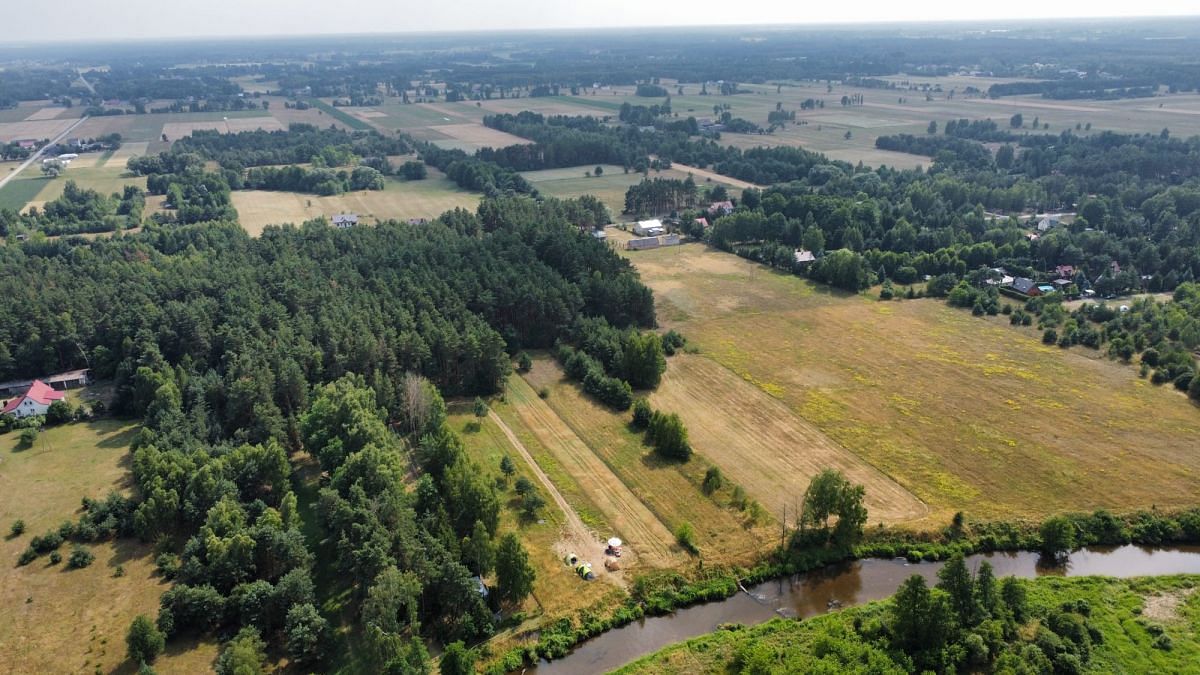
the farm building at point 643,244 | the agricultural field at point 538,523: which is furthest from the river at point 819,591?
the farm building at point 643,244

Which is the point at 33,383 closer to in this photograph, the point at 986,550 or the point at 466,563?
the point at 466,563

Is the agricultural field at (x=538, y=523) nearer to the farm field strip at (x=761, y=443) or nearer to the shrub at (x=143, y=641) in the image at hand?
the farm field strip at (x=761, y=443)

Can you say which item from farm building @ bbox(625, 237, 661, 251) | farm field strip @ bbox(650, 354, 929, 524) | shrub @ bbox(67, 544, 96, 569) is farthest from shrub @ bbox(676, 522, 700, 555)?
farm building @ bbox(625, 237, 661, 251)

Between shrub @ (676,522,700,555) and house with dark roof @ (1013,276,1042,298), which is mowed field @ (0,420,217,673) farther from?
house with dark roof @ (1013,276,1042,298)

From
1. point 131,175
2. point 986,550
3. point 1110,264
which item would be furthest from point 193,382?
point 131,175

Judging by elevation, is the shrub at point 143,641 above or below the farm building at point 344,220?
below

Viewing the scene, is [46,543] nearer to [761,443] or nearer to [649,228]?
[761,443]
